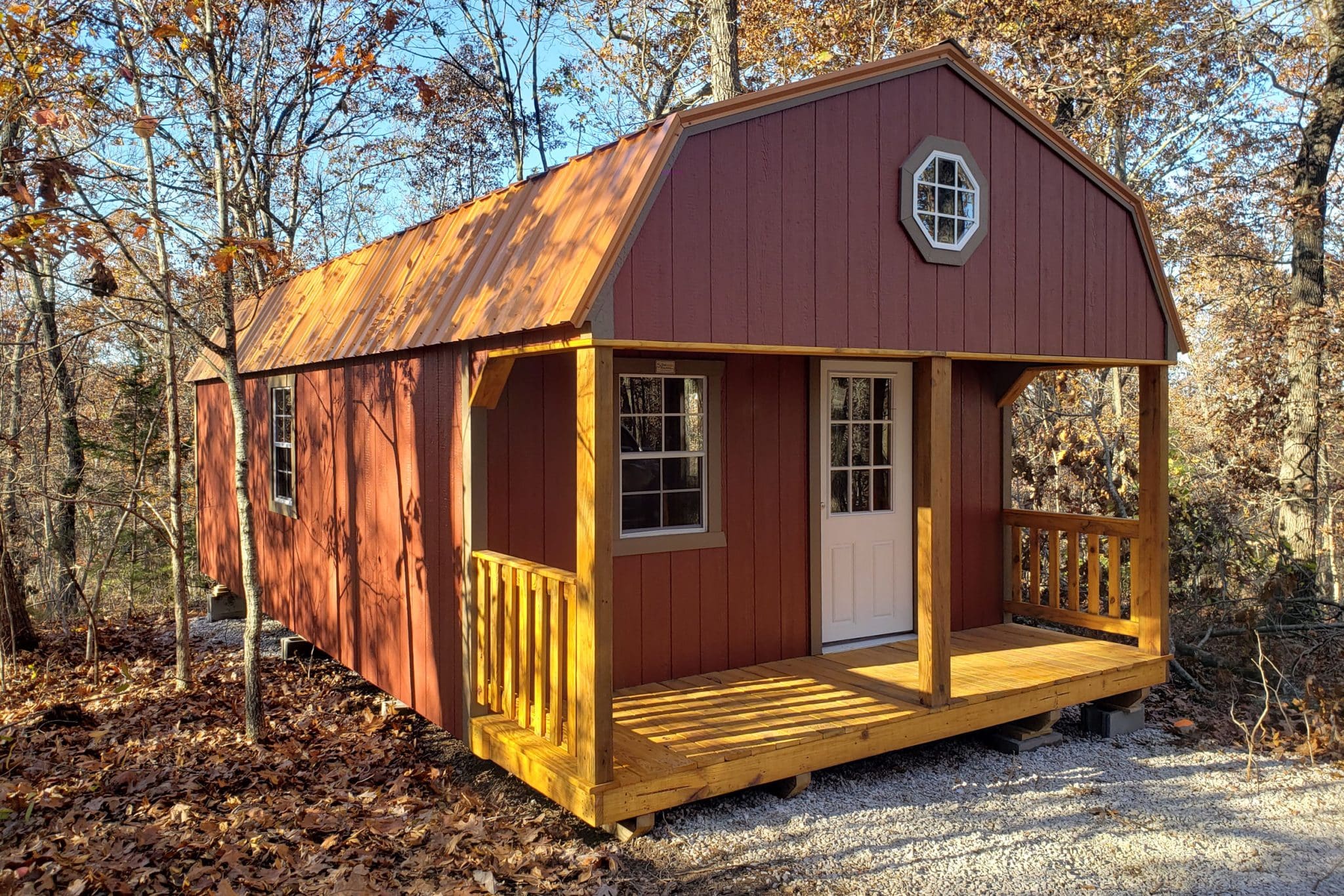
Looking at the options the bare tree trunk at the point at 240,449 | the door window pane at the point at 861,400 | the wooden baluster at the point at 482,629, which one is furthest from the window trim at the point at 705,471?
the bare tree trunk at the point at 240,449

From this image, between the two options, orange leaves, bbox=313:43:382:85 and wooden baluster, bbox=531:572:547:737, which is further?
orange leaves, bbox=313:43:382:85

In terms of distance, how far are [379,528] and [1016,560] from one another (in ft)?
17.3

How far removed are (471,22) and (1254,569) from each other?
14955 millimetres

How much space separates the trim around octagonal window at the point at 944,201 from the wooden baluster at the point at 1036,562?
3.04m

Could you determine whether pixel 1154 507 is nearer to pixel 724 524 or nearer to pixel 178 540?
pixel 724 524

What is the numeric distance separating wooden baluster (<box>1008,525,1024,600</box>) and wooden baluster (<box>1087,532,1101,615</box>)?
0.59m

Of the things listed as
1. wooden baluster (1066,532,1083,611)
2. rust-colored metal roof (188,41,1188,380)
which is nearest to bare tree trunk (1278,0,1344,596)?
wooden baluster (1066,532,1083,611)

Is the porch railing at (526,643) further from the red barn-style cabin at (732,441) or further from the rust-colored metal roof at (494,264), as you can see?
the rust-colored metal roof at (494,264)

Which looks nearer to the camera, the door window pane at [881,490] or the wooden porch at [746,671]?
the wooden porch at [746,671]

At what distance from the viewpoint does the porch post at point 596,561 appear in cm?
473

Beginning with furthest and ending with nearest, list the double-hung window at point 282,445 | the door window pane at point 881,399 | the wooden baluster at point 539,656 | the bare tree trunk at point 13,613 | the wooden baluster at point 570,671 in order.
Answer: the bare tree trunk at point 13,613 → the double-hung window at point 282,445 → the door window pane at point 881,399 → the wooden baluster at point 539,656 → the wooden baluster at point 570,671

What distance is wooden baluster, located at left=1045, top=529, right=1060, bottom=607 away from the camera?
8180 mm

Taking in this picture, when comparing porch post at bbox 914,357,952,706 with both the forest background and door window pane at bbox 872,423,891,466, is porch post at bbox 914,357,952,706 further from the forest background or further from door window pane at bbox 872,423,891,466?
the forest background

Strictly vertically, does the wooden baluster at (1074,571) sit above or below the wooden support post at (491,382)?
below
